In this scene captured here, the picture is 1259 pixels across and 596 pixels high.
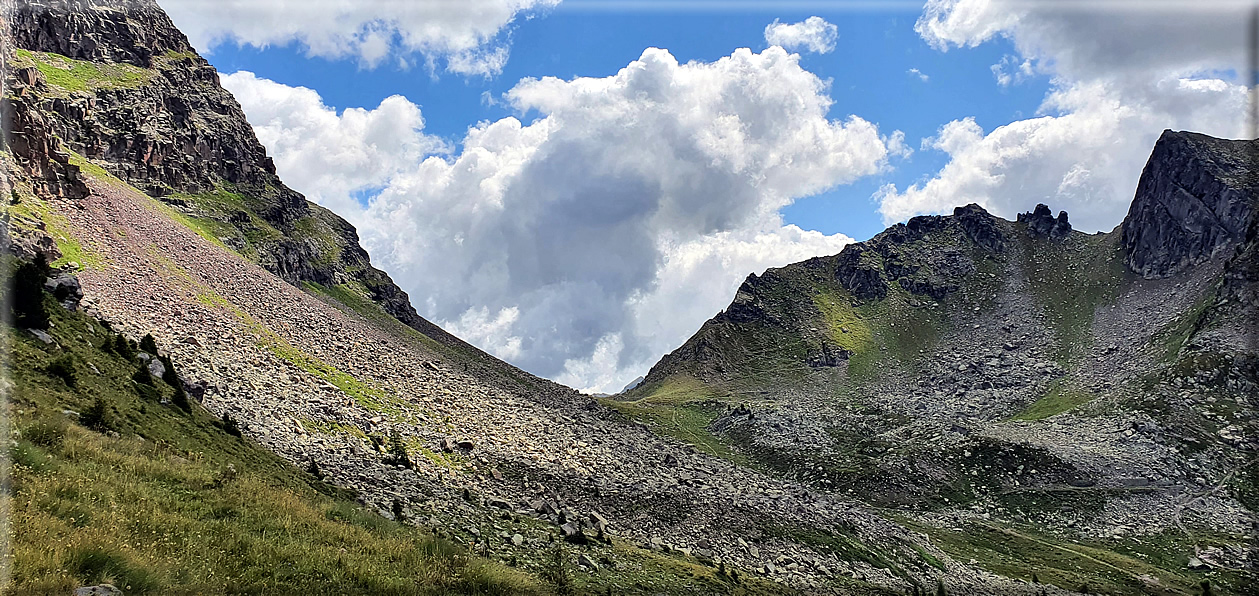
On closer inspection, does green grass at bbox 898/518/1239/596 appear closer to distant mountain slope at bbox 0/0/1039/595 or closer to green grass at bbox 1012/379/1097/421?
distant mountain slope at bbox 0/0/1039/595

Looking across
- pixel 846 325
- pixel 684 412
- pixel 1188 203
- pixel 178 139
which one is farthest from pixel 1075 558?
pixel 1188 203

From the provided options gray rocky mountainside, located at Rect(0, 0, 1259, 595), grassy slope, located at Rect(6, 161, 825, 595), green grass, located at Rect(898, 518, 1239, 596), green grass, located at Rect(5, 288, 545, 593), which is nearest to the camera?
green grass, located at Rect(5, 288, 545, 593)

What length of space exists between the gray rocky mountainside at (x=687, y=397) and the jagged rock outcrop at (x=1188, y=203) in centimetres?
80

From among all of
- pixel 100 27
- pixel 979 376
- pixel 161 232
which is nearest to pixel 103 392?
pixel 161 232

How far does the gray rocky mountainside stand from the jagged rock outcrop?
31.4 inches

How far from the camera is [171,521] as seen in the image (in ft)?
45.1

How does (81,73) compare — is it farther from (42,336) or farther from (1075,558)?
(1075,558)

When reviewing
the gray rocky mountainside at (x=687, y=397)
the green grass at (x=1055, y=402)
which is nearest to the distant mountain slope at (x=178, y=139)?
the gray rocky mountainside at (x=687, y=397)

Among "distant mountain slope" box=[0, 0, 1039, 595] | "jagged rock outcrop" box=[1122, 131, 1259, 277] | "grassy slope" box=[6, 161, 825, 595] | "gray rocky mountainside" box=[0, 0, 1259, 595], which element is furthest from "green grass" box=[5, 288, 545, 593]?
"jagged rock outcrop" box=[1122, 131, 1259, 277]

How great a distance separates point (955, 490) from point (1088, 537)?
48.1 feet

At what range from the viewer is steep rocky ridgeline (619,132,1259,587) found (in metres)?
73.6

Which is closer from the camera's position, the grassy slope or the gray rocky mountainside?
the grassy slope

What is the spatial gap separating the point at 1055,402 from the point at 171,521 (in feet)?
468

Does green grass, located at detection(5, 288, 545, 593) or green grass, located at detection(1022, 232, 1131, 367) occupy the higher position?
green grass, located at detection(1022, 232, 1131, 367)
